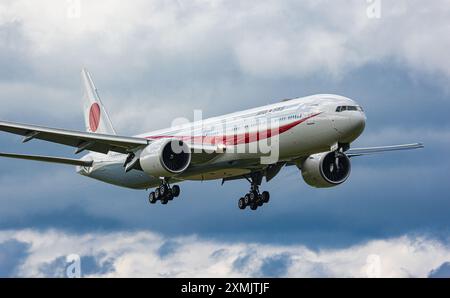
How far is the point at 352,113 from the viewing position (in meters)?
62.2

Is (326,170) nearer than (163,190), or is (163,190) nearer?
Result: (326,170)

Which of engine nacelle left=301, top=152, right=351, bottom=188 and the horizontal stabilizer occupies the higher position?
the horizontal stabilizer

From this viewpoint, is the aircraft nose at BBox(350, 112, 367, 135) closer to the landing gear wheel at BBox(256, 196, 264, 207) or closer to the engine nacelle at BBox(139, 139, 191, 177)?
the engine nacelle at BBox(139, 139, 191, 177)

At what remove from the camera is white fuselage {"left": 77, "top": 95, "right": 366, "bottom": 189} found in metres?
62.2

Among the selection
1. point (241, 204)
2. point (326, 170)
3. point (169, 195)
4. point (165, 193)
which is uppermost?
point (326, 170)

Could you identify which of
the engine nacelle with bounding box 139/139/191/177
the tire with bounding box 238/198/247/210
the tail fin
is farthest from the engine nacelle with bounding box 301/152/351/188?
the tail fin

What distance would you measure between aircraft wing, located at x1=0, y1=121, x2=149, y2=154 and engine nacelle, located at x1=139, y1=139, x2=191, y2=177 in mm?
1757

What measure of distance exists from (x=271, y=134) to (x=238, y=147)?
2.78m

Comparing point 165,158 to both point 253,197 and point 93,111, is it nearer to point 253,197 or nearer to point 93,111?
point 253,197

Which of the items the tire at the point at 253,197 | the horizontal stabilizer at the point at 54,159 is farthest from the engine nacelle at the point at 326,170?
the horizontal stabilizer at the point at 54,159

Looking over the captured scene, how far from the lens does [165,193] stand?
6988cm

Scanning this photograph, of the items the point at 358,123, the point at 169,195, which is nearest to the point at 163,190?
the point at 169,195
